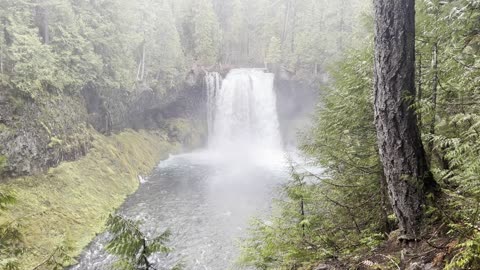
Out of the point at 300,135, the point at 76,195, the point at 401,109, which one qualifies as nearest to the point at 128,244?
the point at 401,109

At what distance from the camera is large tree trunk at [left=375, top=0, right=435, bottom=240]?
3361 mm

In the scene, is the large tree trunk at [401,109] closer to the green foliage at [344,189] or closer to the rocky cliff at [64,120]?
the green foliage at [344,189]

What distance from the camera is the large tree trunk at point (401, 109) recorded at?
132 inches

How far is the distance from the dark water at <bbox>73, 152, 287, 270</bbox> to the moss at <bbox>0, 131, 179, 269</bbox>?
98 cm

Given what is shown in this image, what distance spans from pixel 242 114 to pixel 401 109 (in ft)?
105

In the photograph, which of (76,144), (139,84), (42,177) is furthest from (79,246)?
(139,84)

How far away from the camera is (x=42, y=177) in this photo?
15320mm

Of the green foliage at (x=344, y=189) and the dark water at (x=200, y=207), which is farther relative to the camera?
the dark water at (x=200, y=207)

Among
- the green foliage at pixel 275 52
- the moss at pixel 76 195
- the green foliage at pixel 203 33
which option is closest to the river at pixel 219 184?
the moss at pixel 76 195

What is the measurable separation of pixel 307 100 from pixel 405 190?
35.9 metres

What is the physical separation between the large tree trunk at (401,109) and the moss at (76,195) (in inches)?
276

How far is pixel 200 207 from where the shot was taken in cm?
1734

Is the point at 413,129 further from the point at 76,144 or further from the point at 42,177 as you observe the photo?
the point at 76,144

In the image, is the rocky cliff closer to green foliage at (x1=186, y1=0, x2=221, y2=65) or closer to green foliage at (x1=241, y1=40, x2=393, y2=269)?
green foliage at (x1=241, y1=40, x2=393, y2=269)
